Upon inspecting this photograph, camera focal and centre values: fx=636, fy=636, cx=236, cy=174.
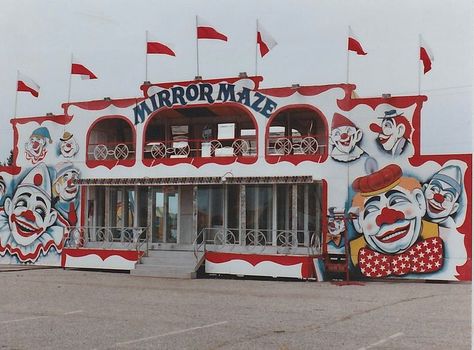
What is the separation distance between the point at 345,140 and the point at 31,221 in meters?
11.5

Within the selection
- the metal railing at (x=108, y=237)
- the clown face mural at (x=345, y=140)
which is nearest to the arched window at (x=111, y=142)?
the metal railing at (x=108, y=237)

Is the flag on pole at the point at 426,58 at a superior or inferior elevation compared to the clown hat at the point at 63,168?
superior

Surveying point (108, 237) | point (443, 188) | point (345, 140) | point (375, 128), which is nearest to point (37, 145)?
point (108, 237)

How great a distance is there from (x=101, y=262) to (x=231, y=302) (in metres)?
8.56

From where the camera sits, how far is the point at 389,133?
1819 centimetres

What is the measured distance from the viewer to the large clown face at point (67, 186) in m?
21.8

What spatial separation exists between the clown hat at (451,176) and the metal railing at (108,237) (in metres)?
9.01

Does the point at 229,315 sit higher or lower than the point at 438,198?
lower

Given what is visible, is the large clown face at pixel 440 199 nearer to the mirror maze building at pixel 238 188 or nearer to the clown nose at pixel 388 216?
the mirror maze building at pixel 238 188

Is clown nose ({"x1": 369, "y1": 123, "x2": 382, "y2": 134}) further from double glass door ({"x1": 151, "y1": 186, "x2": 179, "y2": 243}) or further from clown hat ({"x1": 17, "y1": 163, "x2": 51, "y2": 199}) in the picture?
clown hat ({"x1": 17, "y1": 163, "x2": 51, "y2": 199})

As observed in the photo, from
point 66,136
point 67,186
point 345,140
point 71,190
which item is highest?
point 66,136

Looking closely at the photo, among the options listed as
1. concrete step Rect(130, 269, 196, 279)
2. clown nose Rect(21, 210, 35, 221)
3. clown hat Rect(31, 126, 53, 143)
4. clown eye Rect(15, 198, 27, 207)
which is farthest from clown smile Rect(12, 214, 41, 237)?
concrete step Rect(130, 269, 196, 279)

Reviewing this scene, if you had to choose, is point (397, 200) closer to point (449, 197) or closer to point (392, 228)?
point (392, 228)

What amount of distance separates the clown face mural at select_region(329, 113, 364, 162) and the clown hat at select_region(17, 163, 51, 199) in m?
10.2
